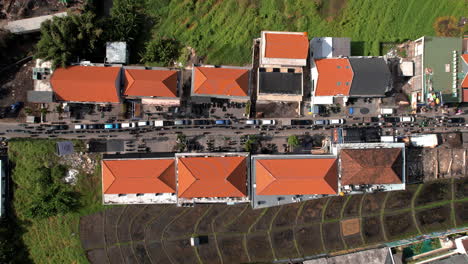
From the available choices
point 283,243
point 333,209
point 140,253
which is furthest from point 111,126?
point 333,209

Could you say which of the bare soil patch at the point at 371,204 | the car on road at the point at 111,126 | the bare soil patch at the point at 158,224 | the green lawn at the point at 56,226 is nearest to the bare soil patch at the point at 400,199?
the bare soil patch at the point at 371,204

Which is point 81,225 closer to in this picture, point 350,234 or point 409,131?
point 350,234

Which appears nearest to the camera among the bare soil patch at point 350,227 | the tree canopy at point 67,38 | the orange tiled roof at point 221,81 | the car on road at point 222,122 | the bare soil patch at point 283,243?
the tree canopy at point 67,38

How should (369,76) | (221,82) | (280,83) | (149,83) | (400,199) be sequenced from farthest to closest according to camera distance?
(400,199), (280,83), (369,76), (221,82), (149,83)

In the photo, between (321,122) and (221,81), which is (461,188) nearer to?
(321,122)

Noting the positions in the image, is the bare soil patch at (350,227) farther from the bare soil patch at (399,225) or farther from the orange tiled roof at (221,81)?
the orange tiled roof at (221,81)
